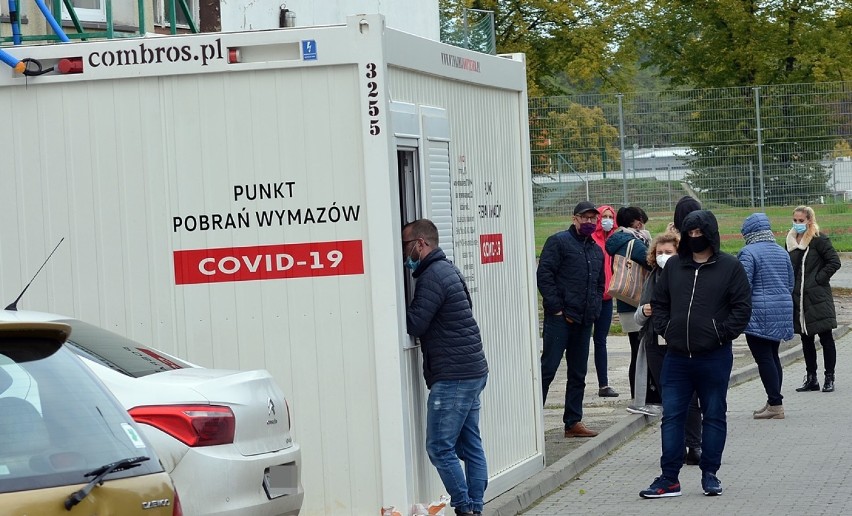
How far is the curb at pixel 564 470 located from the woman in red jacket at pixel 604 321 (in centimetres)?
116

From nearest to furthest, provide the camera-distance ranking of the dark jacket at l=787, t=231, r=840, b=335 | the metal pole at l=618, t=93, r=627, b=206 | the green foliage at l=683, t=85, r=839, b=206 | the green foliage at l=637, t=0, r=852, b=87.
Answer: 1. the dark jacket at l=787, t=231, r=840, b=335
2. the metal pole at l=618, t=93, r=627, b=206
3. the green foliage at l=683, t=85, r=839, b=206
4. the green foliage at l=637, t=0, r=852, b=87

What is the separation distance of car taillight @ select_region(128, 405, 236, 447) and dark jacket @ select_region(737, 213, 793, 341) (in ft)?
25.2

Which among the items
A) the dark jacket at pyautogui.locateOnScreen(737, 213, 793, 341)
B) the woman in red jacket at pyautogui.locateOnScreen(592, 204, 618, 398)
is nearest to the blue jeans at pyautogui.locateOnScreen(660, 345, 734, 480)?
the dark jacket at pyautogui.locateOnScreen(737, 213, 793, 341)

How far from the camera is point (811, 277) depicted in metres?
15.4

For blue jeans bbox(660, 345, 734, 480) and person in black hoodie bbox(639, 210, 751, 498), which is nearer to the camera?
person in black hoodie bbox(639, 210, 751, 498)

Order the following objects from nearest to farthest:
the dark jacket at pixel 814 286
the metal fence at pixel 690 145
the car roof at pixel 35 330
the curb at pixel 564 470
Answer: the car roof at pixel 35 330, the curb at pixel 564 470, the dark jacket at pixel 814 286, the metal fence at pixel 690 145

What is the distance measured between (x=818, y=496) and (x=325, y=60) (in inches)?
176

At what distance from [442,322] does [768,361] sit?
5.86 meters

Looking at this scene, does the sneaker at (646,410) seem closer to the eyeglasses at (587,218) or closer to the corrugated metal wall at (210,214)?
the eyeglasses at (587,218)

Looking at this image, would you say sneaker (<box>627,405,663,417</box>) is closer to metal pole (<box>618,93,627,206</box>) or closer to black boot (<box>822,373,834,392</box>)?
black boot (<box>822,373,834,392</box>)

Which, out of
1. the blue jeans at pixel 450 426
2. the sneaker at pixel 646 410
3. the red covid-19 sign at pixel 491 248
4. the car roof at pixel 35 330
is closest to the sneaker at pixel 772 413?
the sneaker at pixel 646 410

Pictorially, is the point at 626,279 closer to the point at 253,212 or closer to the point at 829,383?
the point at 829,383

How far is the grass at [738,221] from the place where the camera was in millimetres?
27430

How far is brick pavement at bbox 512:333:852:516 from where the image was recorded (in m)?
9.73
